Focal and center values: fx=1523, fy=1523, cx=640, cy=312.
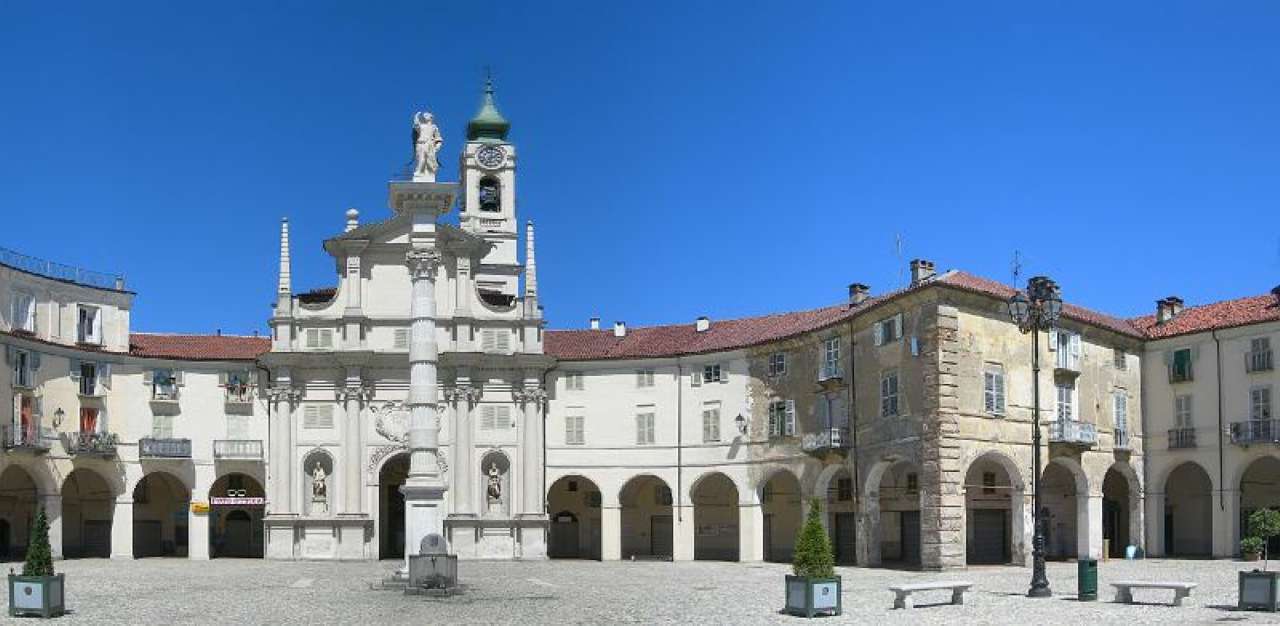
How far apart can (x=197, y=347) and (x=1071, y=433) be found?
142 ft

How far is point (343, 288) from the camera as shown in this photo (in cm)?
7656

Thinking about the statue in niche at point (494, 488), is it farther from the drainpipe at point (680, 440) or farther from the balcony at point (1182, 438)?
the balcony at point (1182, 438)

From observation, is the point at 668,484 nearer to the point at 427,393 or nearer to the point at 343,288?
the point at 343,288

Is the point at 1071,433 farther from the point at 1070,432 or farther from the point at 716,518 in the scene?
the point at 716,518

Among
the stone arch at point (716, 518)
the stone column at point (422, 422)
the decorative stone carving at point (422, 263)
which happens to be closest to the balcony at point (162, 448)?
the stone arch at point (716, 518)

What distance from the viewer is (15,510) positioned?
73.5m

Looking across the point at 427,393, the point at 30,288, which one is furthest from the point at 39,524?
the point at 30,288

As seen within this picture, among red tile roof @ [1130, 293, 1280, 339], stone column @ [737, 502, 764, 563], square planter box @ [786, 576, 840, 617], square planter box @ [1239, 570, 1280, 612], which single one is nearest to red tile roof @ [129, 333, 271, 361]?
stone column @ [737, 502, 764, 563]

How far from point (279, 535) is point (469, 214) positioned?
23253mm

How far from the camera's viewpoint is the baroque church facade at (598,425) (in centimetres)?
6150

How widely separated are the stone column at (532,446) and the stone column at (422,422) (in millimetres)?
32276

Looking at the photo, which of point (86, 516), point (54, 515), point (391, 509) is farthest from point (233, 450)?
point (54, 515)

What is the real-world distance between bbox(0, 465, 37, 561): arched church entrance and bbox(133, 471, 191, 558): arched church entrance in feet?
19.9

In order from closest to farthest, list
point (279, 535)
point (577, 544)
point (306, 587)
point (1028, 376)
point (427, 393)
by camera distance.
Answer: point (427, 393) → point (306, 587) → point (1028, 376) → point (279, 535) → point (577, 544)
